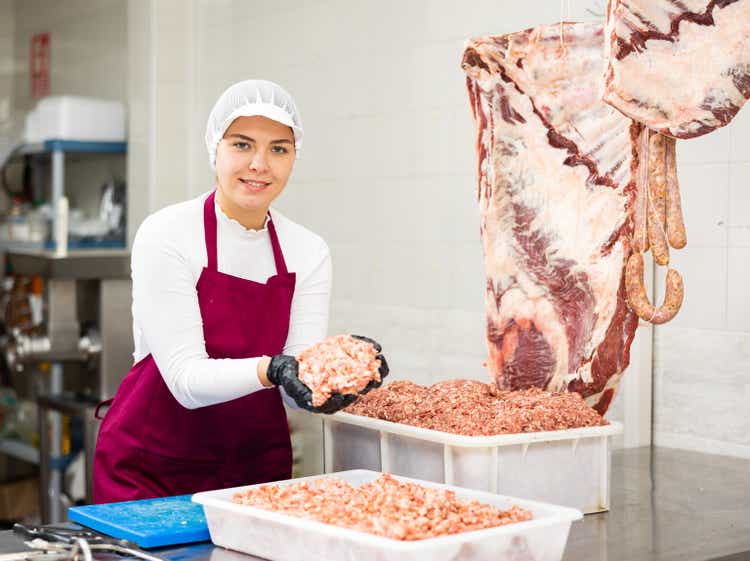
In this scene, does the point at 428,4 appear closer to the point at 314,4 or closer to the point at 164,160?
the point at 314,4

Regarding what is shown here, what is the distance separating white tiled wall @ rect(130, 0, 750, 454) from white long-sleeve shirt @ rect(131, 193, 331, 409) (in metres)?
1.05

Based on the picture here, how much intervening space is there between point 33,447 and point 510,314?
3425 millimetres

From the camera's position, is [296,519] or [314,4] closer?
[296,519]

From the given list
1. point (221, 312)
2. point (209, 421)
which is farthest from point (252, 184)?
point (209, 421)

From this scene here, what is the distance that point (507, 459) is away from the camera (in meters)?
2.02

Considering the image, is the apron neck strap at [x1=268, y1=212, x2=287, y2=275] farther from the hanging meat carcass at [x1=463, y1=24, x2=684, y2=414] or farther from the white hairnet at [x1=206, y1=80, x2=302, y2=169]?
the hanging meat carcass at [x1=463, y1=24, x2=684, y2=414]

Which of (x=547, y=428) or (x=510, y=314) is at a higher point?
(x=510, y=314)

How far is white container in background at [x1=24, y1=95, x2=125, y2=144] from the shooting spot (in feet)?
15.9

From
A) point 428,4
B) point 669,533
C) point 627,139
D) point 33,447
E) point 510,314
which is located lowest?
point 33,447

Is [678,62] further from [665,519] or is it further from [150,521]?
[150,521]

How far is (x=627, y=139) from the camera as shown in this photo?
93.4 inches

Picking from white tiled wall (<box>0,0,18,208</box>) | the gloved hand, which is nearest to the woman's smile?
the gloved hand

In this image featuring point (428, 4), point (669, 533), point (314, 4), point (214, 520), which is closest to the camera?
point (214, 520)

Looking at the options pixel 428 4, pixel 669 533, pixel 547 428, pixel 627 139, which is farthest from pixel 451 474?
pixel 428 4
